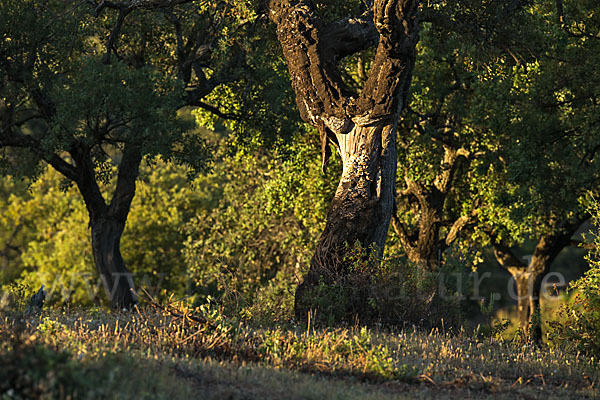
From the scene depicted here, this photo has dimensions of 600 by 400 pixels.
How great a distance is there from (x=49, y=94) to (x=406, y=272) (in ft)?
34.5

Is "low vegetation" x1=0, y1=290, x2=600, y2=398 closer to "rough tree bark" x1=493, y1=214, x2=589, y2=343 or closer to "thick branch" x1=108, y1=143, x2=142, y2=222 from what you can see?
"thick branch" x1=108, y1=143, x2=142, y2=222

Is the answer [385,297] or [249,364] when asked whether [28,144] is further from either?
[249,364]

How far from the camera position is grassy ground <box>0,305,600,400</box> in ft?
17.6

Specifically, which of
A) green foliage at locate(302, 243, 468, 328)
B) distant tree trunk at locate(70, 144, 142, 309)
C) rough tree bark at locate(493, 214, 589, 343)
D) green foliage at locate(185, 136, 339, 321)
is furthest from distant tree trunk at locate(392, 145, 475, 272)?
green foliage at locate(302, 243, 468, 328)

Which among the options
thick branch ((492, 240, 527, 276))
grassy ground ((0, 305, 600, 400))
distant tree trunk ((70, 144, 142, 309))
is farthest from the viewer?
thick branch ((492, 240, 527, 276))

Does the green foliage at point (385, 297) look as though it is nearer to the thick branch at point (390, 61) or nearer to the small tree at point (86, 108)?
the thick branch at point (390, 61)

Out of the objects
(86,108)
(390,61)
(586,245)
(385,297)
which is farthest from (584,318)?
(86,108)

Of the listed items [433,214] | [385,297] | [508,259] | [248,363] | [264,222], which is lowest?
[248,363]

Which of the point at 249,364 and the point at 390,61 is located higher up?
the point at 390,61

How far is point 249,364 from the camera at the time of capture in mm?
7180

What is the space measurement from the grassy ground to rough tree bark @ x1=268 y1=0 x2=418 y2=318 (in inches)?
109

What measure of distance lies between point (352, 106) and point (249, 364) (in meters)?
6.66

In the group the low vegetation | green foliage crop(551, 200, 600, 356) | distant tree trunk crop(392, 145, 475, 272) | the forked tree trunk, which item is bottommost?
the low vegetation

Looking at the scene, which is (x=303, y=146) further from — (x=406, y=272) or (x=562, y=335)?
(x=562, y=335)
